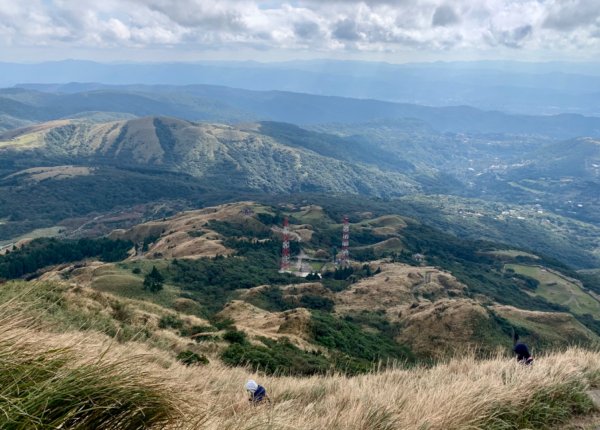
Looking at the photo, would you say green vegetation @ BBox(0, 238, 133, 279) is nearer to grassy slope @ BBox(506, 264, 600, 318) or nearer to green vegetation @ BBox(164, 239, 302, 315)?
green vegetation @ BBox(164, 239, 302, 315)

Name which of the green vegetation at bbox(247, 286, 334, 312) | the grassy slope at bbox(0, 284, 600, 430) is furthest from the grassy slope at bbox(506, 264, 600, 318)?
the grassy slope at bbox(0, 284, 600, 430)

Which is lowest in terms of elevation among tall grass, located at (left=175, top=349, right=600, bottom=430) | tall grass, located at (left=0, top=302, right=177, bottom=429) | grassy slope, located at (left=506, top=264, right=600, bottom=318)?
grassy slope, located at (left=506, top=264, right=600, bottom=318)

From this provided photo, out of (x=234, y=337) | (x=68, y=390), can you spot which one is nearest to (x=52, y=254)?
(x=234, y=337)

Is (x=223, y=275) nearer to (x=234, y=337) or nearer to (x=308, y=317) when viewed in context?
(x=308, y=317)

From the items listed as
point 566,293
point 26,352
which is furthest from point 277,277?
point 26,352

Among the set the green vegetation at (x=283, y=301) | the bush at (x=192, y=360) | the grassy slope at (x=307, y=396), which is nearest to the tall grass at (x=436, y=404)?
the grassy slope at (x=307, y=396)

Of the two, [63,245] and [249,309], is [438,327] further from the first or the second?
[63,245]

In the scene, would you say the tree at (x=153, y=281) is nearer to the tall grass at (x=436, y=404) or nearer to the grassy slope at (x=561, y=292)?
the tall grass at (x=436, y=404)
